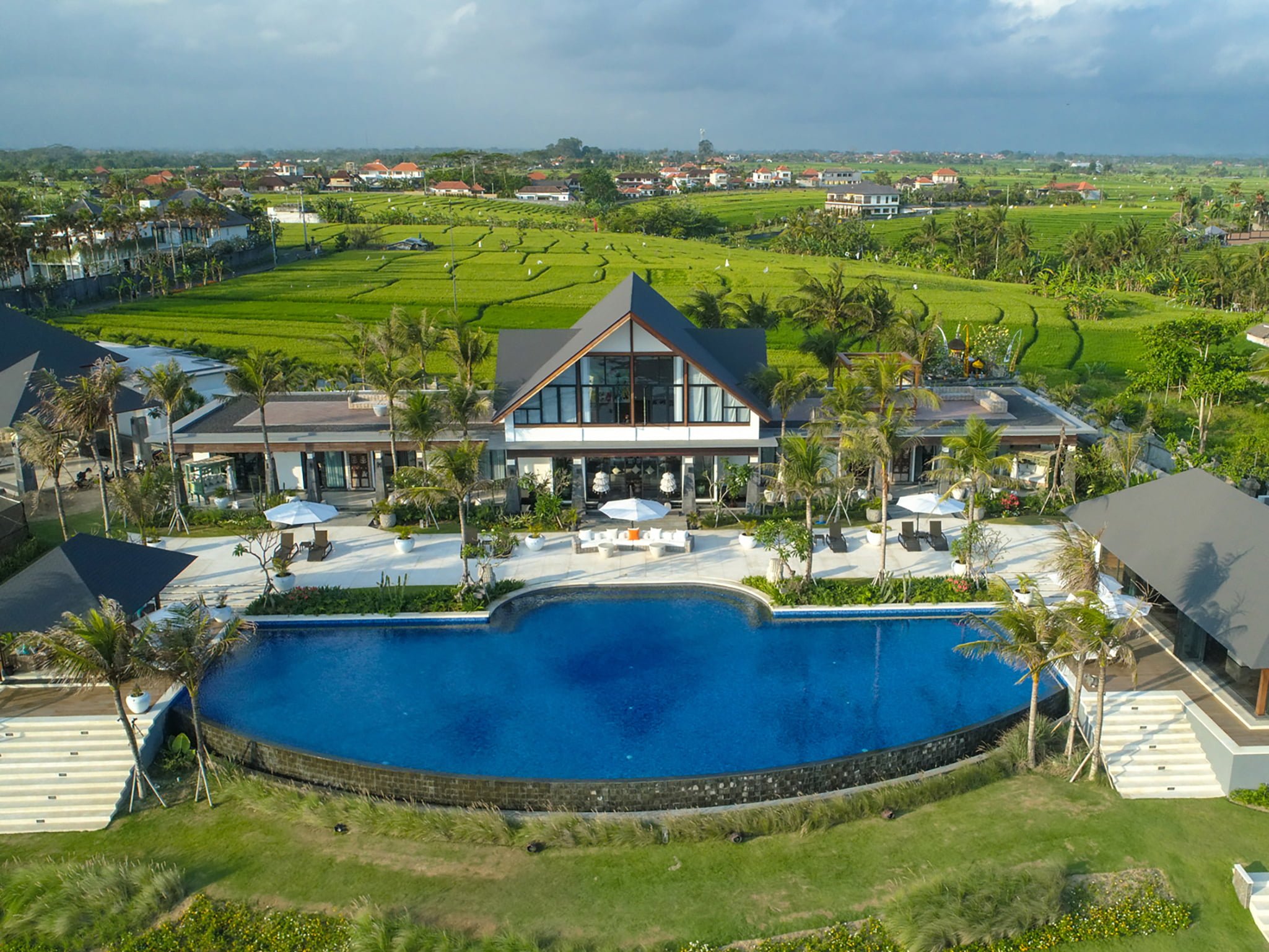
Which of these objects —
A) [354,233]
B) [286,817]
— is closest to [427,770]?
[286,817]

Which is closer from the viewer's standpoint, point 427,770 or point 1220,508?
point 427,770

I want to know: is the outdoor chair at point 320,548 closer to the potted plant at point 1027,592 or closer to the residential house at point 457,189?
the potted plant at point 1027,592

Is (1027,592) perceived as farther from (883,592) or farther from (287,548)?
(287,548)

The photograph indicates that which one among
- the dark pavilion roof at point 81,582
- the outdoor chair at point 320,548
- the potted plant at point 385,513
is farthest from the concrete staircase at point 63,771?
the potted plant at point 385,513

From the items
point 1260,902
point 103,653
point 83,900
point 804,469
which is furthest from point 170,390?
point 1260,902

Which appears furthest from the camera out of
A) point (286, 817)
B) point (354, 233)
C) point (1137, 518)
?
point (354, 233)

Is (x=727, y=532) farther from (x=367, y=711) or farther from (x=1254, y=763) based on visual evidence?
(x=1254, y=763)
